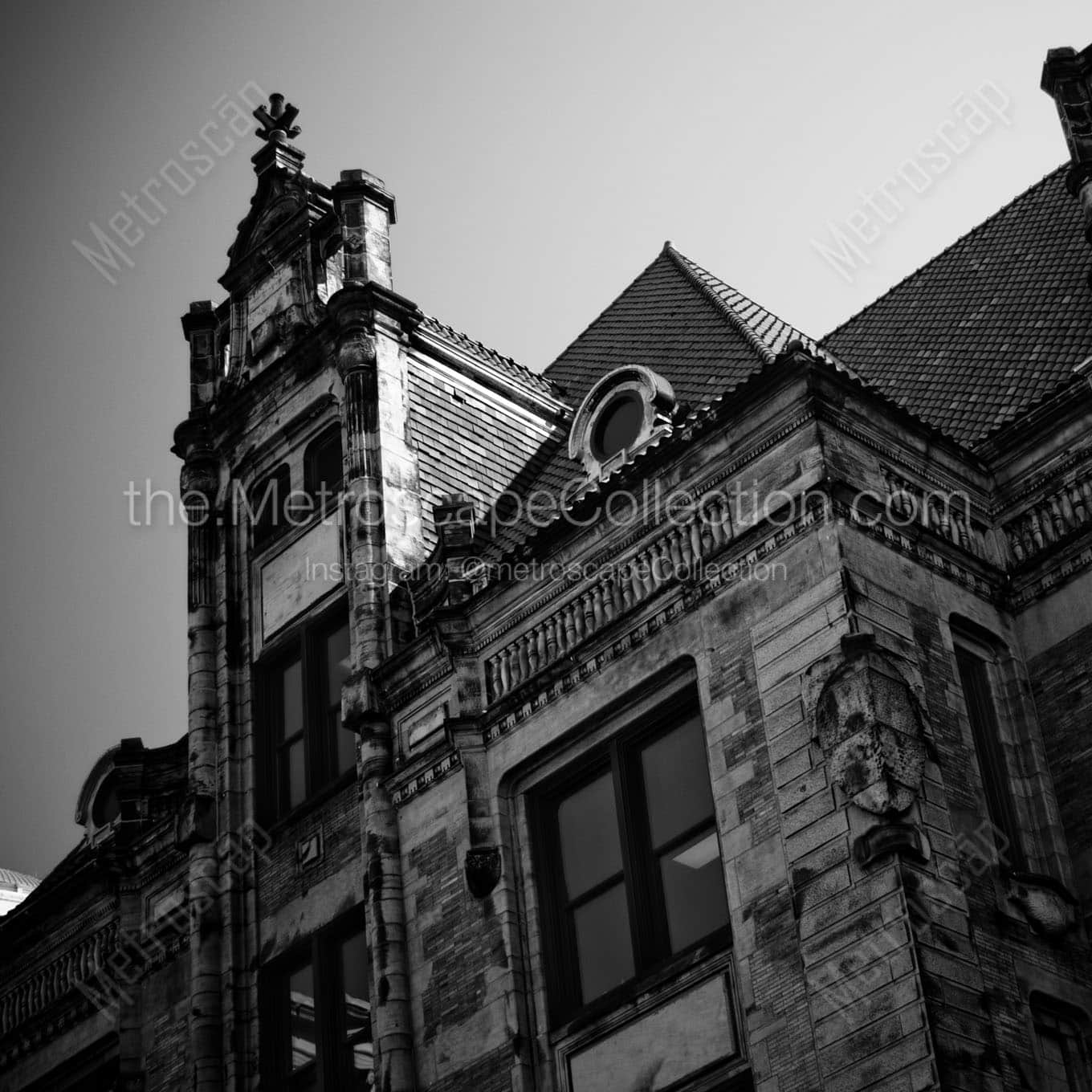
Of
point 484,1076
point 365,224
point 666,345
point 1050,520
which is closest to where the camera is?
point 484,1076

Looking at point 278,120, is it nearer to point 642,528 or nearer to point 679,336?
point 679,336

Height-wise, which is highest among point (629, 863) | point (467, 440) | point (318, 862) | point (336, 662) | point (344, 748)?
point (467, 440)

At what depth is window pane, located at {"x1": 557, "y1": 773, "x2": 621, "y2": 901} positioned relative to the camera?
18.0 m

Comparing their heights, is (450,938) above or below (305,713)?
below

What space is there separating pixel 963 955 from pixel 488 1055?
15.3 ft

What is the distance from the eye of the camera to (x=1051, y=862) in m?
16.5

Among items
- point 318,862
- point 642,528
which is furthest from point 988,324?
point 318,862

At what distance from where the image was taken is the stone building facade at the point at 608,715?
15625mm

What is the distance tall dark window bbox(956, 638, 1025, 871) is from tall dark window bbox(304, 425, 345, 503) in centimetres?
840

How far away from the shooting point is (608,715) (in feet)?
60.3

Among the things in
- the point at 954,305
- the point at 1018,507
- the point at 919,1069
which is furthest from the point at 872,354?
the point at 919,1069

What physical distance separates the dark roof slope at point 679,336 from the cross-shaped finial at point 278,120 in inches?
190

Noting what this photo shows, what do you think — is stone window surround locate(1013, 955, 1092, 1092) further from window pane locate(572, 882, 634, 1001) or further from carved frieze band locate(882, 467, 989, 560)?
carved frieze band locate(882, 467, 989, 560)

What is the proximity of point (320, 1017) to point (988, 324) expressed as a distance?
10.5m
